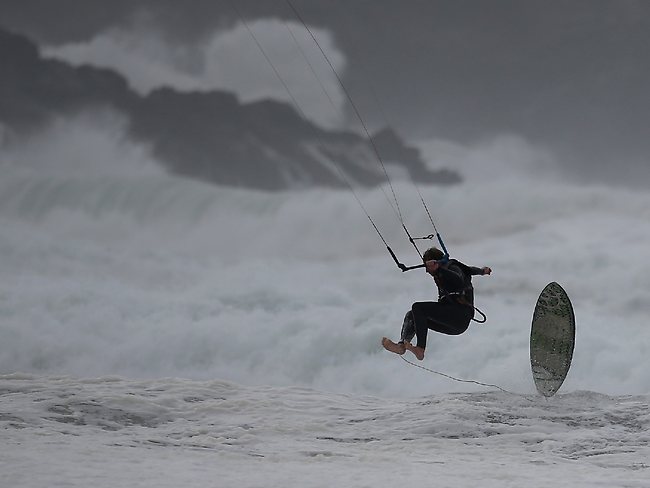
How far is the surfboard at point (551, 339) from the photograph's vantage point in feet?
53.4

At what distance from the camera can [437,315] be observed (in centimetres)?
1276

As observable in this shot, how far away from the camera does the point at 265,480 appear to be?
816 centimetres

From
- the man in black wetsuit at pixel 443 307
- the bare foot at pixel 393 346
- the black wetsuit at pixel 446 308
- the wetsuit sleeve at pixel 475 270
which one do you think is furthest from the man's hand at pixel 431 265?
the bare foot at pixel 393 346

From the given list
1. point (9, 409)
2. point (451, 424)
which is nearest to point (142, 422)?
point (9, 409)

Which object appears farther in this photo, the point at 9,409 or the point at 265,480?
the point at 9,409

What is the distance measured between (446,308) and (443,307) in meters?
0.05

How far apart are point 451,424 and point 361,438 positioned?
1893 mm

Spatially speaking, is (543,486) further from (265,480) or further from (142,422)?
(142,422)

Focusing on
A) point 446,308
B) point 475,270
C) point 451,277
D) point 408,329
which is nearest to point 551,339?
point 475,270

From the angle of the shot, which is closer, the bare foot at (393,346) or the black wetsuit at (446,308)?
the bare foot at (393,346)

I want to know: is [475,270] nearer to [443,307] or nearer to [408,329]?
[443,307]

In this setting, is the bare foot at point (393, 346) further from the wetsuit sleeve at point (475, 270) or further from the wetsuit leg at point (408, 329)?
the wetsuit sleeve at point (475, 270)

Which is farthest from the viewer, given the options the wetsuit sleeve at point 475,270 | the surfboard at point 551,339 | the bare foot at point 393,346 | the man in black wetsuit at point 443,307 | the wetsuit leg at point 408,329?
the surfboard at point 551,339

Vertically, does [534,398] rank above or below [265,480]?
above
